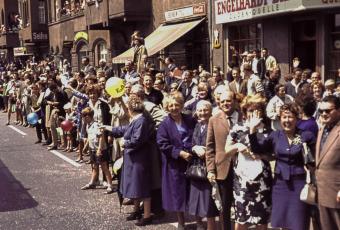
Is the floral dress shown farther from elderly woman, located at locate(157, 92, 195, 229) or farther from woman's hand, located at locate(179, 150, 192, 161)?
elderly woman, located at locate(157, 92, 195, 229)

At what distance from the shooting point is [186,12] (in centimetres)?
1889

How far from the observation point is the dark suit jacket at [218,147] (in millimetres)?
5285

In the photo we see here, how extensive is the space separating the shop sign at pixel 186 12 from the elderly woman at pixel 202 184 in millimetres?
12819

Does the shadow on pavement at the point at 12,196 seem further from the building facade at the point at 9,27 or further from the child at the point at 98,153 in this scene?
the building facade at the point at 9,27

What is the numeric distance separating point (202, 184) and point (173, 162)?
55 cm

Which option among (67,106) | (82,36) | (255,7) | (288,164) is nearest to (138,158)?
(288,164)

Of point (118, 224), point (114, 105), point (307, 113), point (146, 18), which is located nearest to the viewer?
point (307, 113)

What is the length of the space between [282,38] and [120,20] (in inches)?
453

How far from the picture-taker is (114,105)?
25.9 feet

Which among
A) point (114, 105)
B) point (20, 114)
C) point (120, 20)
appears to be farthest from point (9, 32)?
point (114, 105)

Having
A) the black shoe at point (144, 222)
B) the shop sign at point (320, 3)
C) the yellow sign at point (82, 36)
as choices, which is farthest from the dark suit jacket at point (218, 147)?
the yellow sign at point (82, 36)

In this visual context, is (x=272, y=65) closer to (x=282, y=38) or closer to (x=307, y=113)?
(x=282, y=38)

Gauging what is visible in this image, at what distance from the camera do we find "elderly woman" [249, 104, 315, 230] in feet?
15.6

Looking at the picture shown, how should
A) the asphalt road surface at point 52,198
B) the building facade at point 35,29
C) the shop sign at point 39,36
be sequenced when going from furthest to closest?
the building facade at point 35,29 < the shop sign at point 39,36 < the asphalt road surface at point 52,198
